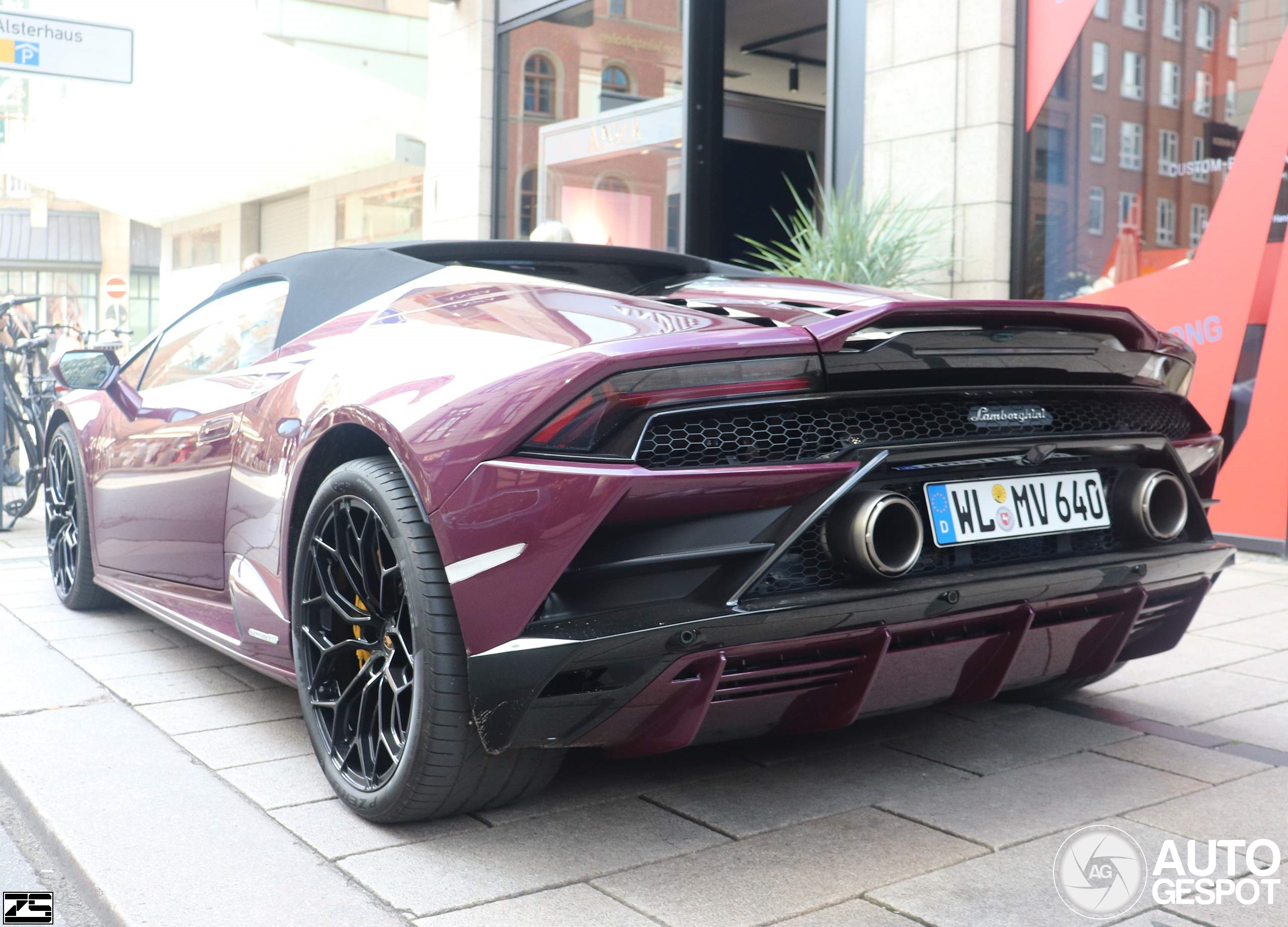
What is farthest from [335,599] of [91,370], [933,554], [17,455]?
[17,455]

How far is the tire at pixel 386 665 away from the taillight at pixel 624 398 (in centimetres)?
34

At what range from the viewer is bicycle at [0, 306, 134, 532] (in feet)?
23.7

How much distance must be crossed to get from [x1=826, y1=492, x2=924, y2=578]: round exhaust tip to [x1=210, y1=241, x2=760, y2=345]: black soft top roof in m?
1.27

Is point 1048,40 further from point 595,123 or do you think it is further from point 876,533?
point 876,533

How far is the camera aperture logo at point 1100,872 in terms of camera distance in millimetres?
2105

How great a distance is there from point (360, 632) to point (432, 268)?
0.92 meters

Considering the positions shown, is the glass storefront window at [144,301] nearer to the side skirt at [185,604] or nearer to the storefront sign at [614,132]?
the storefront sign at [614,132]

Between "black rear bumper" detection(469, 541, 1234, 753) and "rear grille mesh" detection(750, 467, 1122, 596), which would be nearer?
"black rear bumper" detection(469, 541, 1234, 753)

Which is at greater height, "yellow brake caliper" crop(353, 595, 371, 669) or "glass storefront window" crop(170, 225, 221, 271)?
"glass storefront window" crop(170, 225, 221, 271)

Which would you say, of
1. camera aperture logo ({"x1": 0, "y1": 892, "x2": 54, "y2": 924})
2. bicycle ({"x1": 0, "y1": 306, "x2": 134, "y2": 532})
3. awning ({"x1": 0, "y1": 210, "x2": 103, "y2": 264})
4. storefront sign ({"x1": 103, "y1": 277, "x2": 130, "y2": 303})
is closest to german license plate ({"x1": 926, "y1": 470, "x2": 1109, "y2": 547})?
camera aperture logo ({"x1": 0, "y1": 892, "x2": 54, "y2": 924})

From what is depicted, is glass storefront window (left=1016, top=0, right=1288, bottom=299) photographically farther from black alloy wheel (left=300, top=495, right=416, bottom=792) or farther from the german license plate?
black alloy wheel (left=300, top=495, right=416, bottom=792)

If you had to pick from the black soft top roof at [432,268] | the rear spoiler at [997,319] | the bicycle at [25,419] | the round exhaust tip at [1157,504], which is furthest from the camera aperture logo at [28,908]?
the bicycle at [25,419]

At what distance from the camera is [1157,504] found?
280cm

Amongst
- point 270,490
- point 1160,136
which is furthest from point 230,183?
point 270,490
